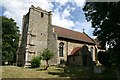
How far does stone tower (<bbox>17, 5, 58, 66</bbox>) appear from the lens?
37.2m

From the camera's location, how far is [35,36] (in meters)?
38.4

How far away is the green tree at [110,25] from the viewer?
872 inches

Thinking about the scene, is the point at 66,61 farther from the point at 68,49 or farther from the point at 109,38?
the point at 109,38

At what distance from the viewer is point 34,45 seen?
37.9 m

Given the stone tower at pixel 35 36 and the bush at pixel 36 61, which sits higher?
the stone tower at pixel 35 36

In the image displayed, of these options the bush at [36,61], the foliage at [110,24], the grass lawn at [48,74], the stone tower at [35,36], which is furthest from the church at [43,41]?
the foliage at [110,24]

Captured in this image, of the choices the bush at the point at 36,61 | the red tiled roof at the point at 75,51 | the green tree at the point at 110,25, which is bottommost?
the bush at the point at 36,61

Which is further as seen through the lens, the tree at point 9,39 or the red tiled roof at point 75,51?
the tree at point 9,39

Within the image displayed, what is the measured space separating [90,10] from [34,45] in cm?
1619

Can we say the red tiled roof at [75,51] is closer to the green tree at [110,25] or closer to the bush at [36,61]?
the bush at [36,61]

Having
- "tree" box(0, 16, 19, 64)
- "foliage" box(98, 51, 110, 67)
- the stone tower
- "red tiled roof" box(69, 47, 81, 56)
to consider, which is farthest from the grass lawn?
"tree" box(0, 16, 19, 64)

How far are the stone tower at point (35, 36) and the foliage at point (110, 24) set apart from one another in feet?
50.2

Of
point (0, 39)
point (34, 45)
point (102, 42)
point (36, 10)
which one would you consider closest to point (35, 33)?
point (34, 45)

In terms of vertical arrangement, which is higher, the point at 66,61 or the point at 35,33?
the point at 35,33
